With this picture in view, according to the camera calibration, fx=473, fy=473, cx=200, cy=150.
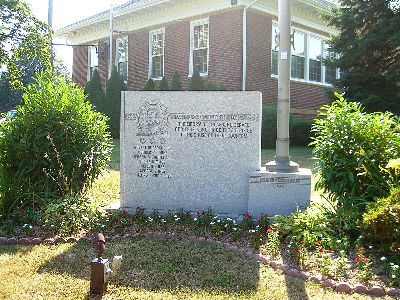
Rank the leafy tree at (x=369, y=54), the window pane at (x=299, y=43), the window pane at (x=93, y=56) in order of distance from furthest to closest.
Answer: the window pane at (x=93, y=56) → the window pane at (x=299, y=43) → the leafy tree at (x=369, y=54)

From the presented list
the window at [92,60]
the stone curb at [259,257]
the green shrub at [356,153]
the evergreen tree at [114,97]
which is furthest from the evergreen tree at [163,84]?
the stone curb at [259,257]

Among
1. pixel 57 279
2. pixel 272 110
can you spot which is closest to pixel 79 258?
pixel 57 279

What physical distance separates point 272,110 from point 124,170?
390 inches

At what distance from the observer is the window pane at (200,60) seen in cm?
1885

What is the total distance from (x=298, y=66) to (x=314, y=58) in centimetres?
122

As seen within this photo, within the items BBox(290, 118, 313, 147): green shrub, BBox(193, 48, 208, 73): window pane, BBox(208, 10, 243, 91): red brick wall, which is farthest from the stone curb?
BBox(193, 48, 208, 73): window pane

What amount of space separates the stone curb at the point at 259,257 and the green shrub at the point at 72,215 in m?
0.32

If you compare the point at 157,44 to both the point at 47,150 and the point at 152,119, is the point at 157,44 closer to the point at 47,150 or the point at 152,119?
the point at 152,119

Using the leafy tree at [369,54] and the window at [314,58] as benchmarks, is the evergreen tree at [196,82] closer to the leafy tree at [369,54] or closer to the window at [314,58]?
the leafy tree at [369,54]

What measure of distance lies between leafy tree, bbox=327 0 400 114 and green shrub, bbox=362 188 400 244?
10.4 meters

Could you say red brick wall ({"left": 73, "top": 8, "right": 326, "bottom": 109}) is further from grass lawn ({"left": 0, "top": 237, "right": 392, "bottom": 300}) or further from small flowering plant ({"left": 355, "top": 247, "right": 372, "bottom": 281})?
small flowering plant ({"left": 355, "top": 247, "right": 372, "bottom": 281})

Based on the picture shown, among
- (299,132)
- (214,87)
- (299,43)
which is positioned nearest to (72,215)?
(214,87)

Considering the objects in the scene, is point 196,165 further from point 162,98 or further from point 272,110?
point 272,110

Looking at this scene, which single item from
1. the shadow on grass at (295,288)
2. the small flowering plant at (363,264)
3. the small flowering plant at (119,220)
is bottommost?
the shadow on grass at (295,288)
